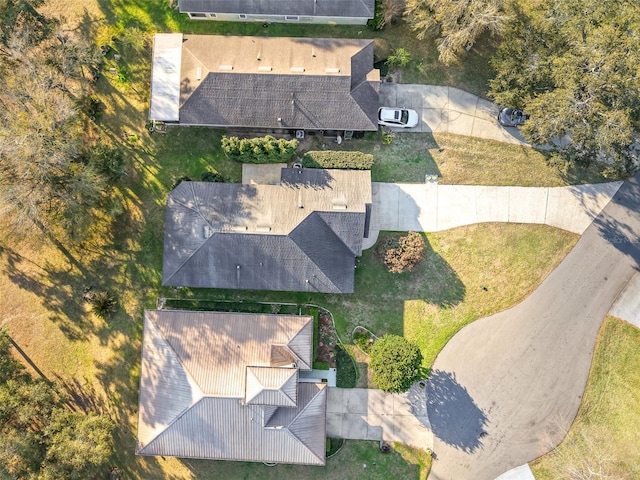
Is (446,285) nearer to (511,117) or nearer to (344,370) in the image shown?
(344,370)

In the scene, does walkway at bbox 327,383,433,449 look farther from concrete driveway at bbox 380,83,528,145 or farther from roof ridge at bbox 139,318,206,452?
concrete driveway at bbox 380,83,528,145

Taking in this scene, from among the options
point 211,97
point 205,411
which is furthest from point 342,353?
point 211,97

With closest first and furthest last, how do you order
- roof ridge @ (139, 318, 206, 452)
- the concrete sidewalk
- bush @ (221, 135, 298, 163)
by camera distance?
roof ridge @ (139, 318, 206, 452) → bush @ (221, 135, 298, 163) → the concrete sidewalk

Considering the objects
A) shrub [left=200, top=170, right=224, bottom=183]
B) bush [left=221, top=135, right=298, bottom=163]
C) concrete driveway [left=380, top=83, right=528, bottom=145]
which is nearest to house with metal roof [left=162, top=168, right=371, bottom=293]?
shrub [left=200, top=170, right=224, bottom=183]

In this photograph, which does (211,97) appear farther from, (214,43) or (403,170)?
(403,170)

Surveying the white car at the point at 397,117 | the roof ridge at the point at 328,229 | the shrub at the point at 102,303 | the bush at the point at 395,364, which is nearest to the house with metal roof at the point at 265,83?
the white car at the point at 397,117

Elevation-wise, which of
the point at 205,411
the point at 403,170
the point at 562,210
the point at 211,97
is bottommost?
the point at 205,411

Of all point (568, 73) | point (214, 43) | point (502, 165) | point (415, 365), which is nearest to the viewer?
point (568, 73)

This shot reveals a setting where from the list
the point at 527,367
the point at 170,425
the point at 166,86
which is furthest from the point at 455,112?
the point at 170,425
